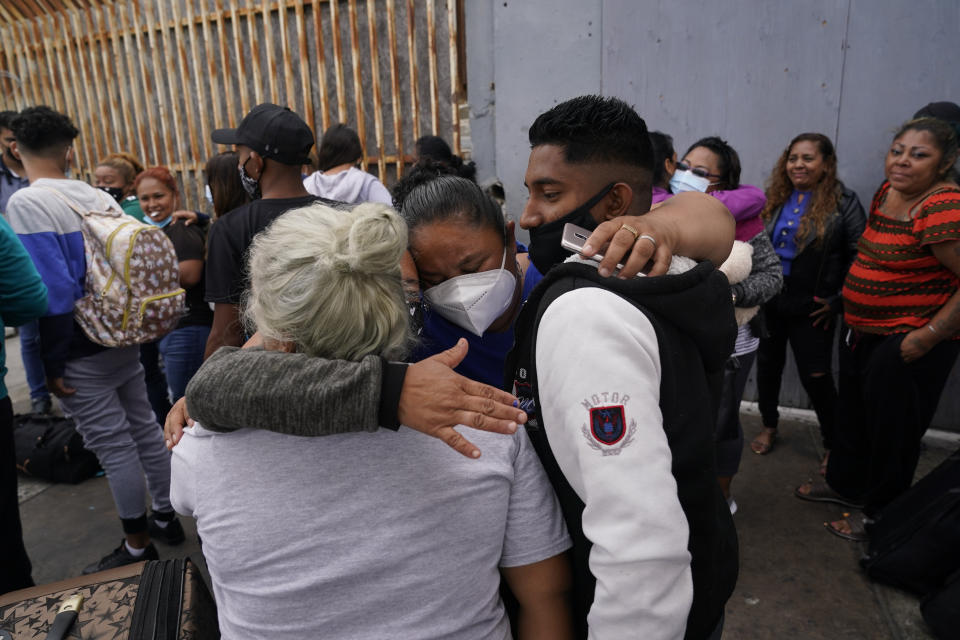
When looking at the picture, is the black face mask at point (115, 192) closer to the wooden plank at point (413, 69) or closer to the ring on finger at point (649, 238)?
the wooden plank at point (413, 69)

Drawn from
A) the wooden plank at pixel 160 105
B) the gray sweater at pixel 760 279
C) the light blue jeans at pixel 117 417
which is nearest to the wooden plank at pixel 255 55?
the wooden plank at pixel 160 105

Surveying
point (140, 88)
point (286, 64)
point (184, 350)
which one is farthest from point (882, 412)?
point (140, 88)

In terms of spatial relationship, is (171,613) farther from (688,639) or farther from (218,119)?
(218,119)

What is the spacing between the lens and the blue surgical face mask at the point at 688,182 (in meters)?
2.82

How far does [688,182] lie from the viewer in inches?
112

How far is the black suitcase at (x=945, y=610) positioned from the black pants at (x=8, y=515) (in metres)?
3.52

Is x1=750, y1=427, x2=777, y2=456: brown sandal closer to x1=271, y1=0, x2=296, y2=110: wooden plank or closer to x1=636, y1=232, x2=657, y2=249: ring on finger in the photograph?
x1=636, y1=232, x2=657, y2=249: ring on finger

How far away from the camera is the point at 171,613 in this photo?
1268mm

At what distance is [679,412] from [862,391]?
2.68m

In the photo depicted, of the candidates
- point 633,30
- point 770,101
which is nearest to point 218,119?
point 633,30

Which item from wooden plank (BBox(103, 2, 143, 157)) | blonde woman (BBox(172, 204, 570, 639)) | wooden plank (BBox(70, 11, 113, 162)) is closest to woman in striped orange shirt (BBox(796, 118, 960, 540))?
blonde woman (BBox(172, 204, 570, 639))

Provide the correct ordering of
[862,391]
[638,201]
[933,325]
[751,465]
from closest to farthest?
[638,201]
[933,325]
[862,391]
[751,465]

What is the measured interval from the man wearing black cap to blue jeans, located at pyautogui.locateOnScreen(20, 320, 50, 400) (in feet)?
4.52

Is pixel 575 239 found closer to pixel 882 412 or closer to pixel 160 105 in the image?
pixel 882 412
